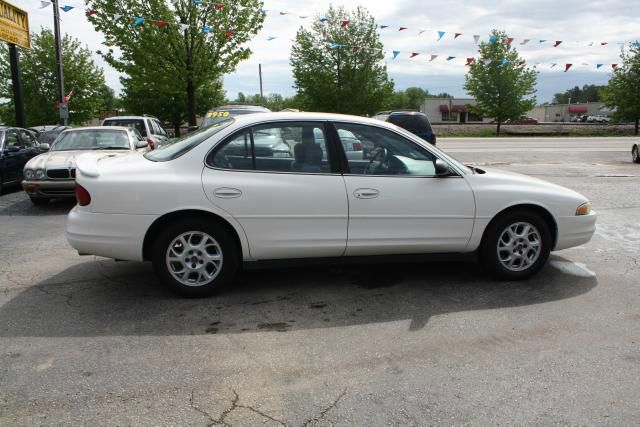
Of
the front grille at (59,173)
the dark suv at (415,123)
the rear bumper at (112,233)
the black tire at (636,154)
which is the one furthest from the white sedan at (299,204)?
the black tire at (636,154)

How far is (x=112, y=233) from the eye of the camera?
4.50m

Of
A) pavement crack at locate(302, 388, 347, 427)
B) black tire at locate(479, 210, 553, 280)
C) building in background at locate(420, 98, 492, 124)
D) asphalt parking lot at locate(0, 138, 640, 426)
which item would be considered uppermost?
building in background at locate(420, 98, 492, 124)

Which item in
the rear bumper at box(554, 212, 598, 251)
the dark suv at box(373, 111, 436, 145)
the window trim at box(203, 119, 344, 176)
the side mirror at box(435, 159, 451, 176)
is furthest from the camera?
the dark suv at box(373, 111, 436, 145)

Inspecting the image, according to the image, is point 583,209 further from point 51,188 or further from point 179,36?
point 179,36

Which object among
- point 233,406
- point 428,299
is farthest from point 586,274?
point 233,406

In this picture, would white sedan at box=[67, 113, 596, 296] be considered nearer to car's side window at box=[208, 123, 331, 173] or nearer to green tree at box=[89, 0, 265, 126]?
car's side window at box=[208, 123, 331, 173]

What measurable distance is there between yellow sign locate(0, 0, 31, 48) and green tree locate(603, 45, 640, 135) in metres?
41.7

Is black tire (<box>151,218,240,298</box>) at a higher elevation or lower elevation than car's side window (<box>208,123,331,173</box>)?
lower

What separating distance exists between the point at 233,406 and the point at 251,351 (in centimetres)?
71

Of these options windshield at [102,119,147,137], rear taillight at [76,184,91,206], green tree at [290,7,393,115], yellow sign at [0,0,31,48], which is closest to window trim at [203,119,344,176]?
rear taillight at [76,184,91,206]

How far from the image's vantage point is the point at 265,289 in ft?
16.5

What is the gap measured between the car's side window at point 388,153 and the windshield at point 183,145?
1.07m

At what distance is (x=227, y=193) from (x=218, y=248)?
0.47m

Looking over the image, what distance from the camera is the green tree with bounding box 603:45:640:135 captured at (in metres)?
43.2
